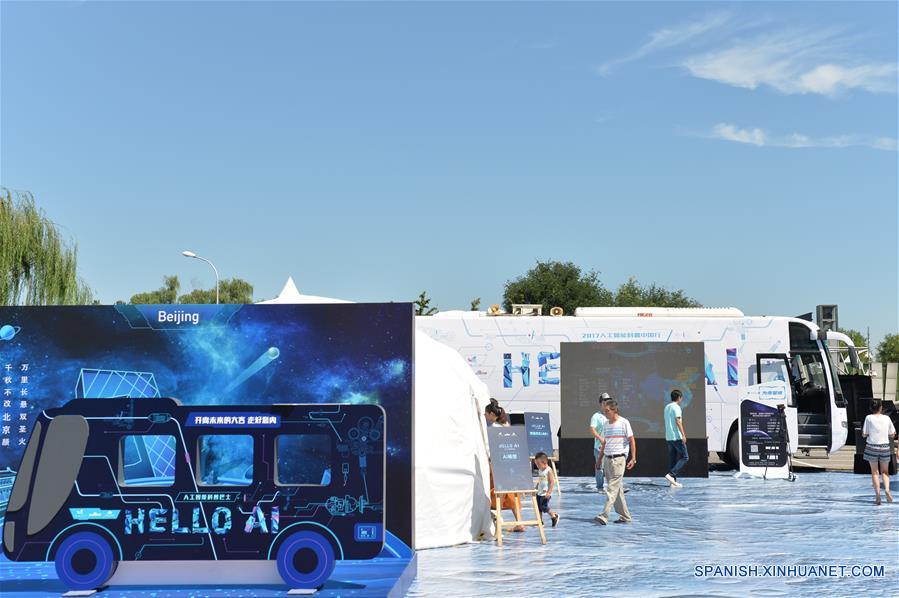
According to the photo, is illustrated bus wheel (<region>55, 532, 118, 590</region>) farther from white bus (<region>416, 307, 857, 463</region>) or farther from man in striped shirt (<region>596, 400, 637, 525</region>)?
white bus (<region>416, 307, 857, 463</region>)

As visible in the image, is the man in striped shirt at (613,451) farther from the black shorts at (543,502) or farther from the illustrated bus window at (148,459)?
the illustrated bus window at (148,459)

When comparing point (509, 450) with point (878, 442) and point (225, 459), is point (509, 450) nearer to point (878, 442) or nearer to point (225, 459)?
point (225, 459)

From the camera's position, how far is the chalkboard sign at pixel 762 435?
19.3 m

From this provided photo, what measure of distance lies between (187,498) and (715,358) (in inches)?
577

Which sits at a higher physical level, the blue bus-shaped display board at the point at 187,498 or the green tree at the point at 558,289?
the green tree at the point at 558,289

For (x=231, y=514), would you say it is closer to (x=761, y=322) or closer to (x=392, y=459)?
(x=392, y=459)

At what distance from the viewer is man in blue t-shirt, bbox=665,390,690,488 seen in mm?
17703

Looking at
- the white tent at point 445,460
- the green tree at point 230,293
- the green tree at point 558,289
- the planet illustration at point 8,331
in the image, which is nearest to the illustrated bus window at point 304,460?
the white tent at point 445,460

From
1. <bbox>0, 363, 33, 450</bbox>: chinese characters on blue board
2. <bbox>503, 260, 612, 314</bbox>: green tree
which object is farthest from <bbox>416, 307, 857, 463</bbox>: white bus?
<bbox>503, 260, 612, 314</bbox>: green tree

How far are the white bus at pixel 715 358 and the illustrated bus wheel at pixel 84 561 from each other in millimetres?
12988

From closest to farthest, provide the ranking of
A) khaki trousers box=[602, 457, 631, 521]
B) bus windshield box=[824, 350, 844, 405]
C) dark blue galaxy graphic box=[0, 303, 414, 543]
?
dark blue galaxy graphic box=[0, 303, 414, 543] < khaki trousers box=[602, 457, 631, 521] < bus windshield box=[824, 350, 844, 405]

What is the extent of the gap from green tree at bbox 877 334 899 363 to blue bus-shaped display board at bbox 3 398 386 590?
7962cm

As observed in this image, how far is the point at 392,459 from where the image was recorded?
32.5 feet

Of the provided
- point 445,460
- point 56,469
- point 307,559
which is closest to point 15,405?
point 56,469
